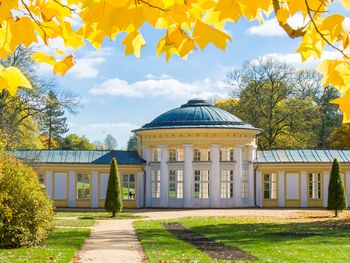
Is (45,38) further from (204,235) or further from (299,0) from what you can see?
(204,235)

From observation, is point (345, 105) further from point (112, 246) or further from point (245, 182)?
point (245, 182)

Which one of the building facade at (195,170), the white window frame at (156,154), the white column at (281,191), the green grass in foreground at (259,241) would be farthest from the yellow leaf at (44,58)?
the white column at (281,191)

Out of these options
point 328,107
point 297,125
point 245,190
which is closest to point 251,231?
point 245,190

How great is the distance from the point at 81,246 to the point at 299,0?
13.4m

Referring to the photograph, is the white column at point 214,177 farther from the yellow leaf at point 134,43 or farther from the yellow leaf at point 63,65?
the yellow leaf at point 134,43

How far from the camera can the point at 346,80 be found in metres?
2.04

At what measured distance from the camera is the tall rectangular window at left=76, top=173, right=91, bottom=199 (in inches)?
1329

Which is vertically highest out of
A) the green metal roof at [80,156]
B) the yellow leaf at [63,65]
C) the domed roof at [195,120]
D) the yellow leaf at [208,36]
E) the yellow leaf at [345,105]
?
the domed roof at [195,120]

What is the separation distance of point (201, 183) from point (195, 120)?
12.8 ft

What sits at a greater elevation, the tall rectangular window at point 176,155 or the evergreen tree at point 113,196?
the tall rectangular window at point 176,155

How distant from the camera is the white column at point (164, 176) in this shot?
3316 cm

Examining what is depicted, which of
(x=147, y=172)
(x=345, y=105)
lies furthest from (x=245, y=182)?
(x=345, y=105)

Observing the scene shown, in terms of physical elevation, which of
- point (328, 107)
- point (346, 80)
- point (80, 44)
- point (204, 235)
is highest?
point (328, 107)

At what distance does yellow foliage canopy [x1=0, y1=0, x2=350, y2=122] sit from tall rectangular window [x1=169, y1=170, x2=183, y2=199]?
31188 mm
